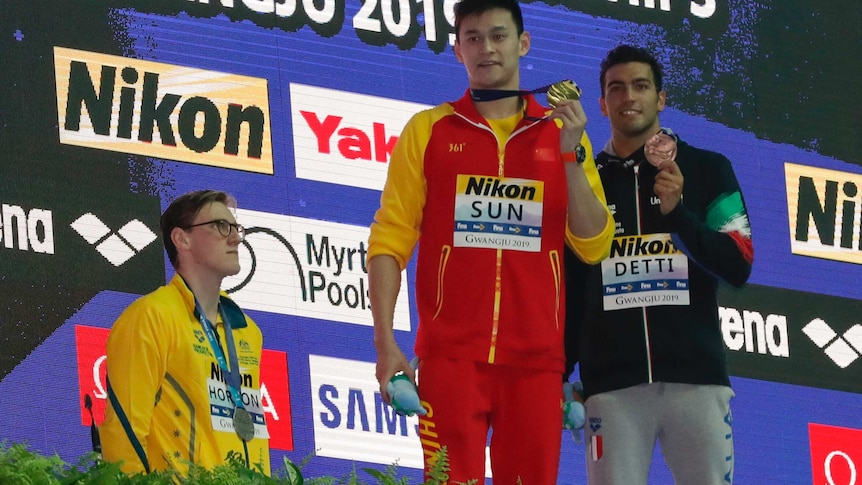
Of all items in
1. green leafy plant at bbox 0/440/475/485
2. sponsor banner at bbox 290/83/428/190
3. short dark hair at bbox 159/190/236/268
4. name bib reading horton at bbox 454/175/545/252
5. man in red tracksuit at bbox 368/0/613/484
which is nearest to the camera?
green leafy plant at bbox 0/440/475/485

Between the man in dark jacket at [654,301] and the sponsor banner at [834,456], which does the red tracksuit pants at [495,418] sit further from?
the sponsor banner at [834,456]

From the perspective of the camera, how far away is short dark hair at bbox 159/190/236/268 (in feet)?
13.5

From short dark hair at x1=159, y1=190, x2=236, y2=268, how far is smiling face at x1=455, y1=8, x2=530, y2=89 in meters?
0.81

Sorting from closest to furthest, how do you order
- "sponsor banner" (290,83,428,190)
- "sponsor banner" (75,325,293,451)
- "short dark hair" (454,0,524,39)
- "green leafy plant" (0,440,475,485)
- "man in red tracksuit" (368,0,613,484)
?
"green leafy plant" (0,440,475,485), "man in red tracksuit" (368,0,613,484), "short dark hair" (454,0,524,39), "sponsor banner" (75,325,293,451), "sponsor banner" (290,83,428,190)

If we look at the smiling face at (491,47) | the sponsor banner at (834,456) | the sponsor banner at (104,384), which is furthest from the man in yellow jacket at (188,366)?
the sponsor banner at (834,456)

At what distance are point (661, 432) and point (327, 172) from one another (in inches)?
60.7

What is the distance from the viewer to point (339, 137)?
4984mm

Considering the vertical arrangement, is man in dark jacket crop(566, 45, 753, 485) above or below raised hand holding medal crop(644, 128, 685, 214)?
below

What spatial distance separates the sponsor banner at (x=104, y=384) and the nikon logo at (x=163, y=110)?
0.58 metres

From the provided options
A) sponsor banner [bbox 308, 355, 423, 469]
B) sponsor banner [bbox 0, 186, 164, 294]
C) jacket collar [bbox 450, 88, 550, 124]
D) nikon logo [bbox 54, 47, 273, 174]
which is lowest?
sponsor banner [bbox 308, 355, 423, 469]

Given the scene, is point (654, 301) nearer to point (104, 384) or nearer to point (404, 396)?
point (404, 396)

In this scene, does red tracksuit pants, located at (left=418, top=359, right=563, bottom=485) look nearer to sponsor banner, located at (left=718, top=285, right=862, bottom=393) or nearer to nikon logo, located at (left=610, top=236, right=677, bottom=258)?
nikon logo, located at (left=610, top=236, right=677, bottom=258)

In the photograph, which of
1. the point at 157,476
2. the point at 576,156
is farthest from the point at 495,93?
the point at 157,476

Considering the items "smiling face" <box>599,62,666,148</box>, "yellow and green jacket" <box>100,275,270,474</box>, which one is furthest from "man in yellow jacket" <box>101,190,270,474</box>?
"smiling face" <box>599,62,666,148</box>
